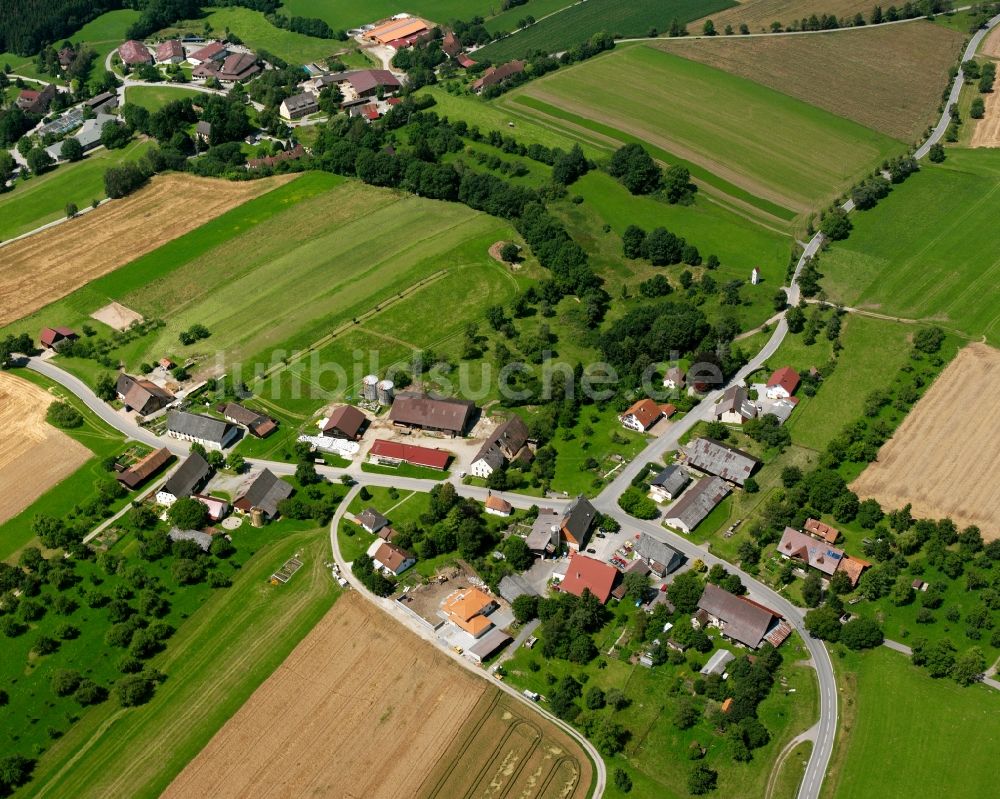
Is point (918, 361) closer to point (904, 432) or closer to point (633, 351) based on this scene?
point (904, 432)

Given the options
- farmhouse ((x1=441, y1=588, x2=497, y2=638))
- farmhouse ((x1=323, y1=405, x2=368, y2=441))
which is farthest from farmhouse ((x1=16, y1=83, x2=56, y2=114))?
farmhouse ((x1=441, y1=588, x2=497, y2=638))

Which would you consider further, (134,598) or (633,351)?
(633,351)

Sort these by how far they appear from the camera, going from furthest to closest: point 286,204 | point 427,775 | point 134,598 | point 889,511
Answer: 1. point 286,204
2. point 889,511
3. point 134,598
4. point 427,775

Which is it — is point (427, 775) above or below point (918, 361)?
below

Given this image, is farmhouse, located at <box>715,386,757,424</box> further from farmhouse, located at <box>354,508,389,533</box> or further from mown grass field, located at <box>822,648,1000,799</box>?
farmhouse, located at <box>354,508,389,533</box>

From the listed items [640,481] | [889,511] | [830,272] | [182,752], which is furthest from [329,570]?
[830,272]

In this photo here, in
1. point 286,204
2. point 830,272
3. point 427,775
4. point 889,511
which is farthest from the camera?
point 286,204

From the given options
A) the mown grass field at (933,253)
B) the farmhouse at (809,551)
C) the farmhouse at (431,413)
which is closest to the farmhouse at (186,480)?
the farmhouse at (431,413)

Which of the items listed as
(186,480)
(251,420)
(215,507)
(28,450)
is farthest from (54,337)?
(215,507)
